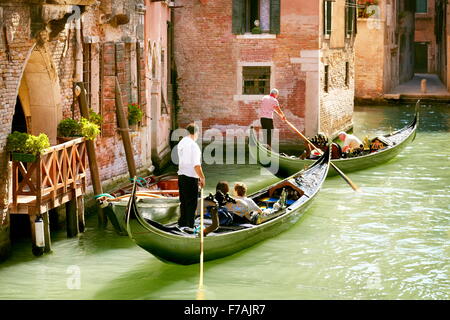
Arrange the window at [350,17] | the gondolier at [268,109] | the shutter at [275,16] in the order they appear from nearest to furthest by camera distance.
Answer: the gondolier at [268,109] < the shutter at [275,16] < the window at [350,17]

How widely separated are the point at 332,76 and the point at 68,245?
8.89 metres

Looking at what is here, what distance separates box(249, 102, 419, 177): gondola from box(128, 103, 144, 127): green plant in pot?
180cm

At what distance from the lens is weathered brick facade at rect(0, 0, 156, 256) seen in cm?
802

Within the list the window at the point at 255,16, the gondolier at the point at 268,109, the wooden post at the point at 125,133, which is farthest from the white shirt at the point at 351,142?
the wooden post at the point at 125,133

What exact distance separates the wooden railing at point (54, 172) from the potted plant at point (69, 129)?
0.38 ft

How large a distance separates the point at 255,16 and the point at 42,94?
688cm

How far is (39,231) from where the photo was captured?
818cm

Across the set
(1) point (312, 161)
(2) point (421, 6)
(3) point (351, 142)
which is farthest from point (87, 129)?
(2) point (421, 6)

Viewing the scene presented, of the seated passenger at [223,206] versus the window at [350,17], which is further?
the window at [350,17]

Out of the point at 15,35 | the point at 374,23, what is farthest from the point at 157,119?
the point at 374,23

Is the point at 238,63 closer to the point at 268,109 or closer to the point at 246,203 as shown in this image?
the point at 268,109

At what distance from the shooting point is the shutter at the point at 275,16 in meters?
15.1

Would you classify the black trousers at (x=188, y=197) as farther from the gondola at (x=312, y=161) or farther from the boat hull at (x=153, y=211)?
the gondola at (x=312, y=161)

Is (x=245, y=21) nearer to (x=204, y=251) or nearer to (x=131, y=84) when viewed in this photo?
(x=131, y=84)
